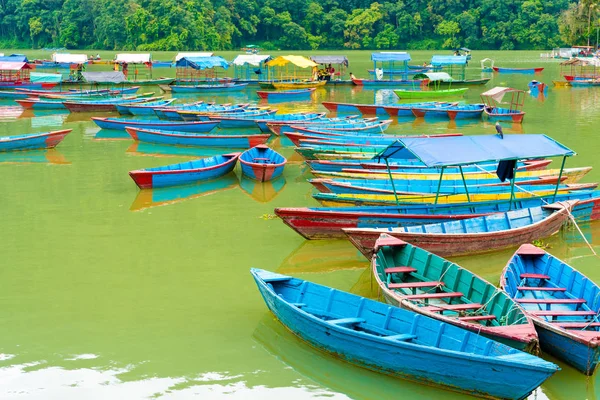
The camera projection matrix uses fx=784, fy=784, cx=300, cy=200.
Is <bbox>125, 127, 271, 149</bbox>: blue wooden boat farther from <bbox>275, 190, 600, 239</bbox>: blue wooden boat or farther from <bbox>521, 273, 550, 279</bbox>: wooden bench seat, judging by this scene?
<bbox>521, 273, 550, 279</bbox>: wooden bench seat

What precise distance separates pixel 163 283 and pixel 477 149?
6026mm

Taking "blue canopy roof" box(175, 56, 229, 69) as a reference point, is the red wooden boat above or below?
below

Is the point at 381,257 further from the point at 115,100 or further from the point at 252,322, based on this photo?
the point at 115,100

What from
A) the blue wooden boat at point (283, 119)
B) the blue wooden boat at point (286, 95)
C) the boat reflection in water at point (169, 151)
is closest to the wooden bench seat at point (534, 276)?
the boat reflection in water at point (169, 151)

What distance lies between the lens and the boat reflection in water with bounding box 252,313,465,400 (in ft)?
28.6

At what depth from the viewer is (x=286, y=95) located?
139 feet

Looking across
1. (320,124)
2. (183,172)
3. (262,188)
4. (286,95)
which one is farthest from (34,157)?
(286,95)

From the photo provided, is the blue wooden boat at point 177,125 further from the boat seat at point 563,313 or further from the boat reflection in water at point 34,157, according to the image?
the boat seat at point 563,313

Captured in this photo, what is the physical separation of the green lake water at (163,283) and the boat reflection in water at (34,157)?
3.5 inches

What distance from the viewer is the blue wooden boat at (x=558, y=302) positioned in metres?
8.57

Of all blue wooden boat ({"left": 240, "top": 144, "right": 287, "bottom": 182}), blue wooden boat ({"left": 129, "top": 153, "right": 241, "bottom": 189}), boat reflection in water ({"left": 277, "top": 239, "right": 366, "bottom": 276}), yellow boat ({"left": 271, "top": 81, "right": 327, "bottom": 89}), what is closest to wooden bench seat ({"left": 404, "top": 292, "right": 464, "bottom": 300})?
boat reflection in water ({"left": 277, "top": 239, "right": 366, "bottom": 276})

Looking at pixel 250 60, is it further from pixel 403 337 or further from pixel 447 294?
pixel 403 337

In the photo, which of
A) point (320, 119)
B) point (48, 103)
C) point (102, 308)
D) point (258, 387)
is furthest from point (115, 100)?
point (258, 387)

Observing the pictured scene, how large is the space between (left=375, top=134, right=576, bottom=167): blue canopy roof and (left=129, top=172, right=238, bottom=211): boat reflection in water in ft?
19.1
